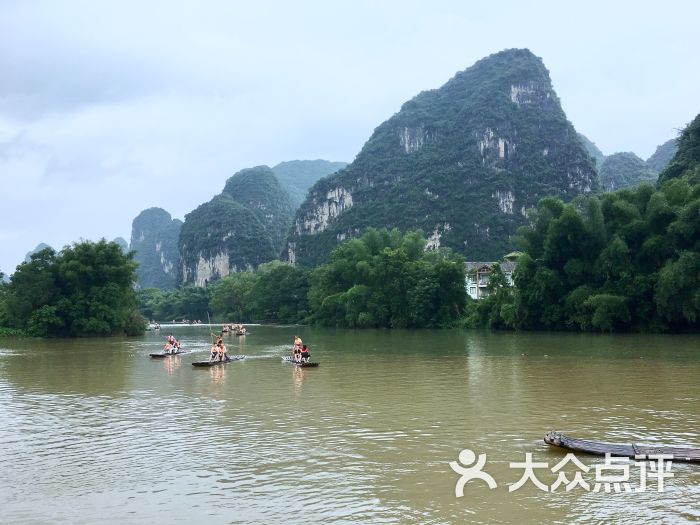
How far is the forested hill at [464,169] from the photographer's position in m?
122

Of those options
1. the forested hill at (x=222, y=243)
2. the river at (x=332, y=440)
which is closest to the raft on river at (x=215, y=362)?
the river at (x=332, y=440)

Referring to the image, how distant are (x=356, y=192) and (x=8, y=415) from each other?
136 m

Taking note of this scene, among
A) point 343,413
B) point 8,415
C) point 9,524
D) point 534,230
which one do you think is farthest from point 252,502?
point 534,230

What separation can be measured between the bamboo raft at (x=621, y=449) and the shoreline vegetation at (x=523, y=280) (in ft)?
104

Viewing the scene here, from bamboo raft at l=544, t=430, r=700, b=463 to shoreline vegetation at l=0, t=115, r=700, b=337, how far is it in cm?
3159

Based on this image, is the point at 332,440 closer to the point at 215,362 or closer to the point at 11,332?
the point at 215,362

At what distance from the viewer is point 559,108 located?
13962cm

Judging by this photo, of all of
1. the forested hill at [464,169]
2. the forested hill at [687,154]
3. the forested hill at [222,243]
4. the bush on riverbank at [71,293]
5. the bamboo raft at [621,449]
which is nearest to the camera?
the bamboo raft at [621,449]

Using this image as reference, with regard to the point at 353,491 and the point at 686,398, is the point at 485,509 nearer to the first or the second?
the point at 353,491

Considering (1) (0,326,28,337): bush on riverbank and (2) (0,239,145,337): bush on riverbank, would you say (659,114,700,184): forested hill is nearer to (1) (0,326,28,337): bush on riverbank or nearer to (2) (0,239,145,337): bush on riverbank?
(2) (0,239,145,337): bush on riverbank

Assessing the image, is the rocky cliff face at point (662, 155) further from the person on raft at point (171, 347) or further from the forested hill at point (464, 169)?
the person on raft at point (171, 347)

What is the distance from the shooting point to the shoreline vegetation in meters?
41.1
